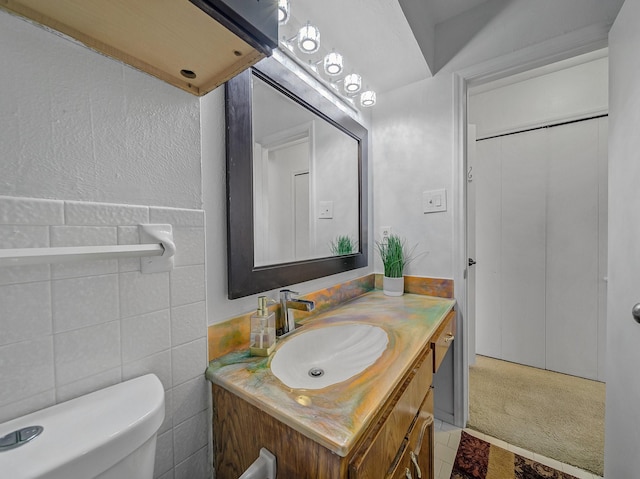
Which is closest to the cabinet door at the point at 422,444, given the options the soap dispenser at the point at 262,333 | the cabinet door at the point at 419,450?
the cabinet door at the point at 419,450

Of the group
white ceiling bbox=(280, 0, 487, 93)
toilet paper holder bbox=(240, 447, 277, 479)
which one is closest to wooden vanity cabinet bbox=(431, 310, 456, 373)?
toilet paper holder bbox=(240, 447, 277, 479)

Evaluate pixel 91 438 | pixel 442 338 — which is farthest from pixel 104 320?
pixel 442 338

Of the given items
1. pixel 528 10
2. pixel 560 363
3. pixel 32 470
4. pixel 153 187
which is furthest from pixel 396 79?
pixel 560 363

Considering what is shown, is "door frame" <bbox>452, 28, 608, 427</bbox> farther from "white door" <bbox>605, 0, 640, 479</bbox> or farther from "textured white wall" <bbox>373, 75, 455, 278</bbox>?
"white door" <bbox>605, 0, 640, 479</bbox>

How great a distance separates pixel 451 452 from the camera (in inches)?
49.1

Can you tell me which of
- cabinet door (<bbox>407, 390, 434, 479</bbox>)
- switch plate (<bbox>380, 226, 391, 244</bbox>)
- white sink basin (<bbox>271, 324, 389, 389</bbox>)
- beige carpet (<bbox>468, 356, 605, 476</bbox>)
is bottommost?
beige carpet (<bbox>468, 356, 605, 476</bbox>)

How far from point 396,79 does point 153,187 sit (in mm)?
1387

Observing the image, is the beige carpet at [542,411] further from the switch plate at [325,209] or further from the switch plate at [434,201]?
the switch plate at [325,209]

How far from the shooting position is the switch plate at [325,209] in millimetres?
1229

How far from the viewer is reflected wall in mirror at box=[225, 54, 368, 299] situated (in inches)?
31.4

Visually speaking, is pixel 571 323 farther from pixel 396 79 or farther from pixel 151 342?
pixel 151 342

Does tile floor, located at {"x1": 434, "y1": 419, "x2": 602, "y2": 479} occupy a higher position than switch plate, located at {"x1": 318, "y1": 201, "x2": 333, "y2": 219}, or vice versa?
switch plate, located at {"x1": 318, "y1": 201, "x2": 333, "y2": 219}

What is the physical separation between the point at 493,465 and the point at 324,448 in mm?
1239

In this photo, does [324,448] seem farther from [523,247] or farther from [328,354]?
[523,247]
